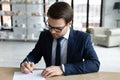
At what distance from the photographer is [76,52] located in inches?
67.5

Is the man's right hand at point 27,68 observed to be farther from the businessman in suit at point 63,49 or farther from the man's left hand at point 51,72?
the man's left hand at point 51,72

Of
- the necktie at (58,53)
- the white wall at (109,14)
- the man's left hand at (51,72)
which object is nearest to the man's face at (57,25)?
the necktie at (58,53)

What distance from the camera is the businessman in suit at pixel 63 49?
4.87ft

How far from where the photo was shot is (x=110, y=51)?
621 centimetres

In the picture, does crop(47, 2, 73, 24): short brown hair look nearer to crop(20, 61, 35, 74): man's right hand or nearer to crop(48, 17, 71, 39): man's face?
crop(48, 17, 71, 39): man's face

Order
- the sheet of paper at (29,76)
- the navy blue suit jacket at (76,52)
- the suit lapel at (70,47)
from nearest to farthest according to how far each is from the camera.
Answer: the sheet of paper at (29,76), the navy blue suit jacket at (76,52), the suit lapel at (70,47)

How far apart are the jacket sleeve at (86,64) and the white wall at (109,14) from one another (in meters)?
6.68

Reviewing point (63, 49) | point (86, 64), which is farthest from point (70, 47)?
point (86, 64)

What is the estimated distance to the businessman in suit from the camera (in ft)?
4.87

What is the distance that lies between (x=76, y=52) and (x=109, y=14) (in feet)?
22.2

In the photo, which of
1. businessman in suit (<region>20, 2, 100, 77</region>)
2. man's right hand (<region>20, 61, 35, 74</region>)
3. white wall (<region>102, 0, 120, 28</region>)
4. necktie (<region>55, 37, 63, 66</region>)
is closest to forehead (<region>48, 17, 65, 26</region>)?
businessman in suit (<region>20, 2, 100, 77</region>)

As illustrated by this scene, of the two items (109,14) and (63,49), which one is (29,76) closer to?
(63,49)

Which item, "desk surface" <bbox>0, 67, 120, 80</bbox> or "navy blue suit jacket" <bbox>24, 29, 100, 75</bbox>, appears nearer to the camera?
"desk surface" <bbox>0, 67, 120, 80</bbox>

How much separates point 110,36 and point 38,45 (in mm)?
5183
